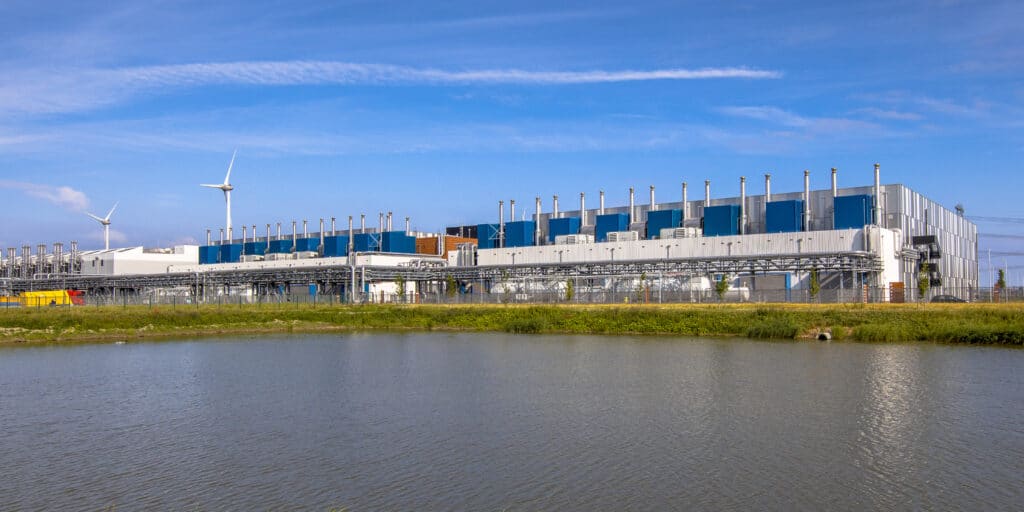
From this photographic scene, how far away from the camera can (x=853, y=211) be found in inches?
2454

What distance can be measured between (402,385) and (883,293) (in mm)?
37021

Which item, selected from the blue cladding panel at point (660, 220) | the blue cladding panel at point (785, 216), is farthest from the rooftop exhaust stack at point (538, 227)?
the blue cladding panel at point (785, 216)

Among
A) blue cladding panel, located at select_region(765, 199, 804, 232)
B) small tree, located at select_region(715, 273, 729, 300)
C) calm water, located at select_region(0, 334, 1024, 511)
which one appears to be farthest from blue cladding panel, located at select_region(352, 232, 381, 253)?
calm water, located at select_region(0, 334, 1024, 511)

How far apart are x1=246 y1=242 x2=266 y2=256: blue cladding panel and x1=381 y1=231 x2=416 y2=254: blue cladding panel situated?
69.4 ft

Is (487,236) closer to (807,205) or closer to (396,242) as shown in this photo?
(396,242)

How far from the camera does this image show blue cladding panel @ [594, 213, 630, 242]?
7574cm

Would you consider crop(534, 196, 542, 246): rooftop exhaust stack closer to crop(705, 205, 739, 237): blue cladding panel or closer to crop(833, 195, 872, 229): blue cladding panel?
crop(705, 205, 739, 237): blue cladding panel

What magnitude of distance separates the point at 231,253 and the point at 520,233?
4502cm

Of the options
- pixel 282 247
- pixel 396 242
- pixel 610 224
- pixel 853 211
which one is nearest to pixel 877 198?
pixel 853 211

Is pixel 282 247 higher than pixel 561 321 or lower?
higher

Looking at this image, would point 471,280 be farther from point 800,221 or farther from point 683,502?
point 683,502

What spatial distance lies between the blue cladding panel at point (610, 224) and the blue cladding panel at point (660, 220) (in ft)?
9.75

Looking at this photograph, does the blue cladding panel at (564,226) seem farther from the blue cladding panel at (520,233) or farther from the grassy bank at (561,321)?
the grassy bank at (561,321)

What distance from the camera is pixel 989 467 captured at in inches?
656
